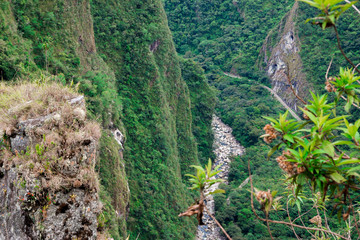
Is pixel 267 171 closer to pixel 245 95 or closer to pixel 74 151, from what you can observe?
pixel 245 95

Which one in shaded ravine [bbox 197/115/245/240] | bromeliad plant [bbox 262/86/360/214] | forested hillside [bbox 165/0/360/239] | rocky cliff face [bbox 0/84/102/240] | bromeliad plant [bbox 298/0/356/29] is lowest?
shaded ravine [bbox 197/115/245/240]

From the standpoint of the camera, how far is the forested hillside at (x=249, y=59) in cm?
2747

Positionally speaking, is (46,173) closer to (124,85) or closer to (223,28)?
(124,85)

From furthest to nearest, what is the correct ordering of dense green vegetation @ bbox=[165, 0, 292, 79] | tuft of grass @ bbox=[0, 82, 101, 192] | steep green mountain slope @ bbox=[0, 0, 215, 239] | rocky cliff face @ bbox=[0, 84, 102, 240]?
dense green vegetation @ bbox=[165, 0, 292, 79] < steep green mountain slope @ bbox=[0, 0, 215, 239] < tuft of grass @ bbox=[0, 82, 101, 192] < rocky cliff face @ bbox=[0, 84, 102, 240]

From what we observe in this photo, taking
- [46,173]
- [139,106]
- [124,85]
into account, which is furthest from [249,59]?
[46,173]

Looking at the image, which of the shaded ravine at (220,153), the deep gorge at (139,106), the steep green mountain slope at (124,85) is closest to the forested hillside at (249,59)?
the deep gorge at (139,106)

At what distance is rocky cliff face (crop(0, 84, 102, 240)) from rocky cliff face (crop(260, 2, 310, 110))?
4091 centimetres

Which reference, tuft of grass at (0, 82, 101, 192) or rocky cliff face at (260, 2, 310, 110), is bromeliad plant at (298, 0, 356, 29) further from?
rocky cliff face at (260, 2, 310, 110)

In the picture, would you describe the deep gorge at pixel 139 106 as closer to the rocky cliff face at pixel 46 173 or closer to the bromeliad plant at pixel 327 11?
the rocky cliff face at pixel 46 173

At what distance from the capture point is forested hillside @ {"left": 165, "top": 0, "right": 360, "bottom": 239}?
1081 inches

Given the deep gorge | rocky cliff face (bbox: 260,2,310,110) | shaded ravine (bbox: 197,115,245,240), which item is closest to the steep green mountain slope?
the deep gorge

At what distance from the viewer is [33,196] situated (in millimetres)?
3570

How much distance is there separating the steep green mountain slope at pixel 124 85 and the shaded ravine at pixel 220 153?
161cm

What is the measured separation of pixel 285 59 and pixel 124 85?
35.2 m
